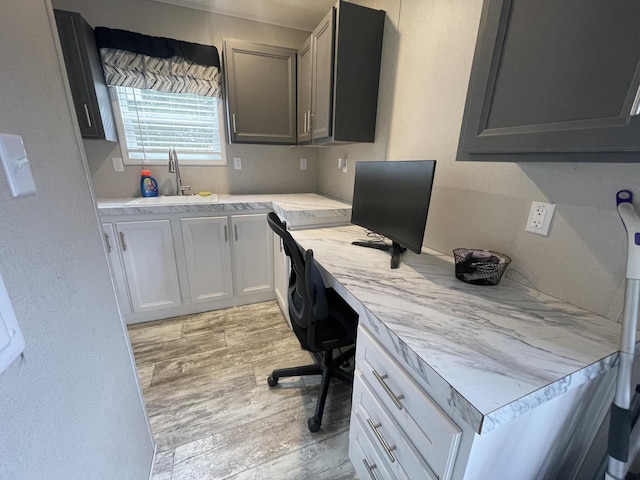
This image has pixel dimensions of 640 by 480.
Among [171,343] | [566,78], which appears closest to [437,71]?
[566,78]

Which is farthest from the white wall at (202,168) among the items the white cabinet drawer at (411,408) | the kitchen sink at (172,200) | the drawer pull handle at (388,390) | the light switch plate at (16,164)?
the drawer pull handle at (388,390)

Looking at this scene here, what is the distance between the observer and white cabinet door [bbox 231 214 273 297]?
87.5 inches

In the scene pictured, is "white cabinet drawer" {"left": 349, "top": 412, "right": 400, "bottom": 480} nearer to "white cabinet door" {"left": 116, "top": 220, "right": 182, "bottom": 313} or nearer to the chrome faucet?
"white cabinet door" {"left": 116, "top": 220, "right": 182, "bottom": 313}

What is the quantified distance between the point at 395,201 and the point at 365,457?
110 cm

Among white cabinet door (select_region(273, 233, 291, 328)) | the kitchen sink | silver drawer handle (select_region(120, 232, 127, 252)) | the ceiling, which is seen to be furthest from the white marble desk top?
the ceiling

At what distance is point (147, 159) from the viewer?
2326 millimetres

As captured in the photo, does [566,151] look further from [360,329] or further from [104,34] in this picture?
[104,34]

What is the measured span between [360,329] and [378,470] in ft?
1.68

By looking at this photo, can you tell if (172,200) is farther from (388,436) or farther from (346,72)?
(388,436)

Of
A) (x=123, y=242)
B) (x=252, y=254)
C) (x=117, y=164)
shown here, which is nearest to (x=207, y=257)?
(x=252, y=254)

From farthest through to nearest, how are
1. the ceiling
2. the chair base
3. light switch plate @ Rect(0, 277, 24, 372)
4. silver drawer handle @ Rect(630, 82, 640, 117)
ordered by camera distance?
the ceiling → the chair base → silver drawer handle @ Rect(630, 82, 640, 117) → light switch plate @ Rect(0, 277, 24, 372)

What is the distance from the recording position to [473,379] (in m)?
0.59

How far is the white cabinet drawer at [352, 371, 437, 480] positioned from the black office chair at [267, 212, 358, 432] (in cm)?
29

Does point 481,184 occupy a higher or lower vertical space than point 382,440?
higher
